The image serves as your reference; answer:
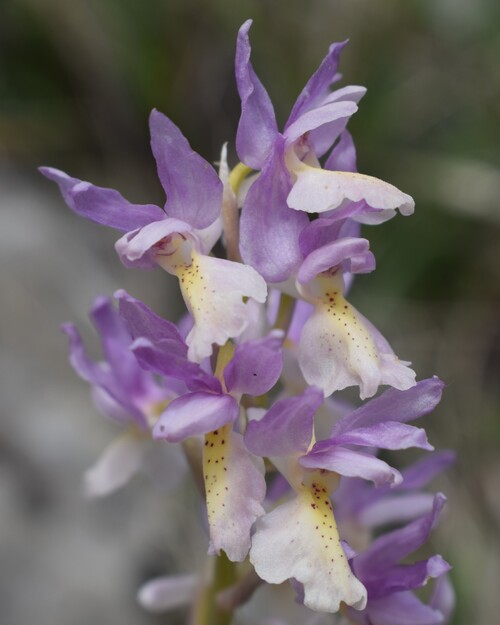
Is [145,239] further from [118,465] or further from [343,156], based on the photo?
[118,465]

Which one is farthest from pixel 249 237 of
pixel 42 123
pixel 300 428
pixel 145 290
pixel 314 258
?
pixel 42 123

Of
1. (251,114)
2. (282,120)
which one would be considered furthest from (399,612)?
(282,120)

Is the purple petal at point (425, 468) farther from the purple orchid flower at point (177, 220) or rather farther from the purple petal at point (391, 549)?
the purple orchid flower at point (177, 220)

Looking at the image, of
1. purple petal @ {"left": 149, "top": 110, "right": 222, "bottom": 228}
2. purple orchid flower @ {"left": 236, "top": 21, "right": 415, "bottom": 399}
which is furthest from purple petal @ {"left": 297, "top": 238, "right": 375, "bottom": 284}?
purple petal @ {"left": 149, "top": 110, "right": 222, "bottom": 228}

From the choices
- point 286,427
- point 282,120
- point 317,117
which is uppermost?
point 317,117

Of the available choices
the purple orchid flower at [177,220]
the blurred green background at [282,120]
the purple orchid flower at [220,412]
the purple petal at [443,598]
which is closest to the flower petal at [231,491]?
the purple orchid flower at [220,412]

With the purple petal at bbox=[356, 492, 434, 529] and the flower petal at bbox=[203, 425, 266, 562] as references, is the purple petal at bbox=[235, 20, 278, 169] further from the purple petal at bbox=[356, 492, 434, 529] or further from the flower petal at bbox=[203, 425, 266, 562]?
the purple petal at bbox=[356, 492, 434, 529]
